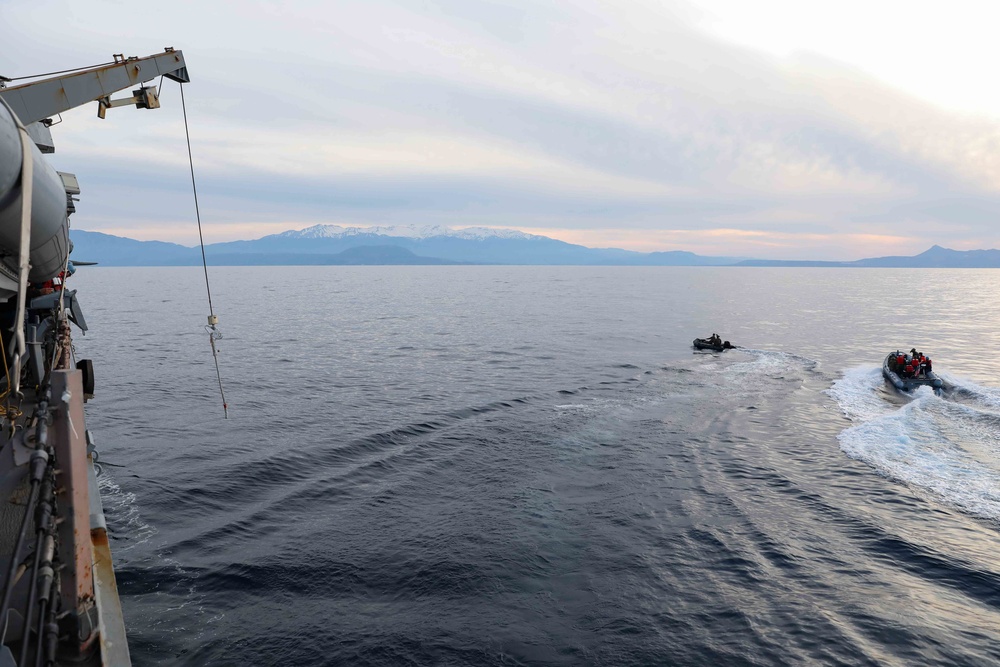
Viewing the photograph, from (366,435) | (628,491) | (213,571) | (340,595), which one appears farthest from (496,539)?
(366,435)

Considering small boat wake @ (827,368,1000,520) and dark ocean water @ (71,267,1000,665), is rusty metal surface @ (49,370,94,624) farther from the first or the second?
small boat wake @ (827,368,1000,520)

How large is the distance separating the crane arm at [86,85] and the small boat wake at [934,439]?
3489cm

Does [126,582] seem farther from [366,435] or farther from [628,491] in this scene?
[628,491]

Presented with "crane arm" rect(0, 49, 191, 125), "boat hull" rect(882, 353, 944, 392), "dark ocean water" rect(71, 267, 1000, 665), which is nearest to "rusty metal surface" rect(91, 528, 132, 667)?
"dark ocean water" rect(71, 267, 1000, 665)

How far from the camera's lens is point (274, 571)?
52.7ft

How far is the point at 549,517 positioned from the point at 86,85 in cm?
2241

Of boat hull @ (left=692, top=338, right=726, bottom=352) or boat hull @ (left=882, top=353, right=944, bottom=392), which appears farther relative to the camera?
boat hull @ (left=692, top=338, right=726, bottom=352)

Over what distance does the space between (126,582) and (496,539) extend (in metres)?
10.4

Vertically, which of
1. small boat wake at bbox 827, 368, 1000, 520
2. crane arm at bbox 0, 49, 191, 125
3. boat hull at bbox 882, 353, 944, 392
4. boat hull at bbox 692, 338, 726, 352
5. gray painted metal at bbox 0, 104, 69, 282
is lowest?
small boat wake at bbox 827, 368, 1000, 520

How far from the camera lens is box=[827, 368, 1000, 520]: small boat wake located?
2323cm

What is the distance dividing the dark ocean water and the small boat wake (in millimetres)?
213

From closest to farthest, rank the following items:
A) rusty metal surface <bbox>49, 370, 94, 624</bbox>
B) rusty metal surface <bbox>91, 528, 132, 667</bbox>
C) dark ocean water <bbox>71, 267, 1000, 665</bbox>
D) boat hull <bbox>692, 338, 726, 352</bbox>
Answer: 1. rusty metal surface <bbox>49, 370, 94, 624</bbox>
2. rusty metal surface <bbox>91, 528, 132, 667</bbox>
3. dark ocean water <bbox>71, 267, 1000, 665</bbox>
4. boat hull <bbox>692, 338, 726, 352</bbox>

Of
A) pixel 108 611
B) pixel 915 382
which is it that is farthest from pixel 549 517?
pixel 915 382

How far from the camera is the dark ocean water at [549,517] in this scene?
13703 millimetres
